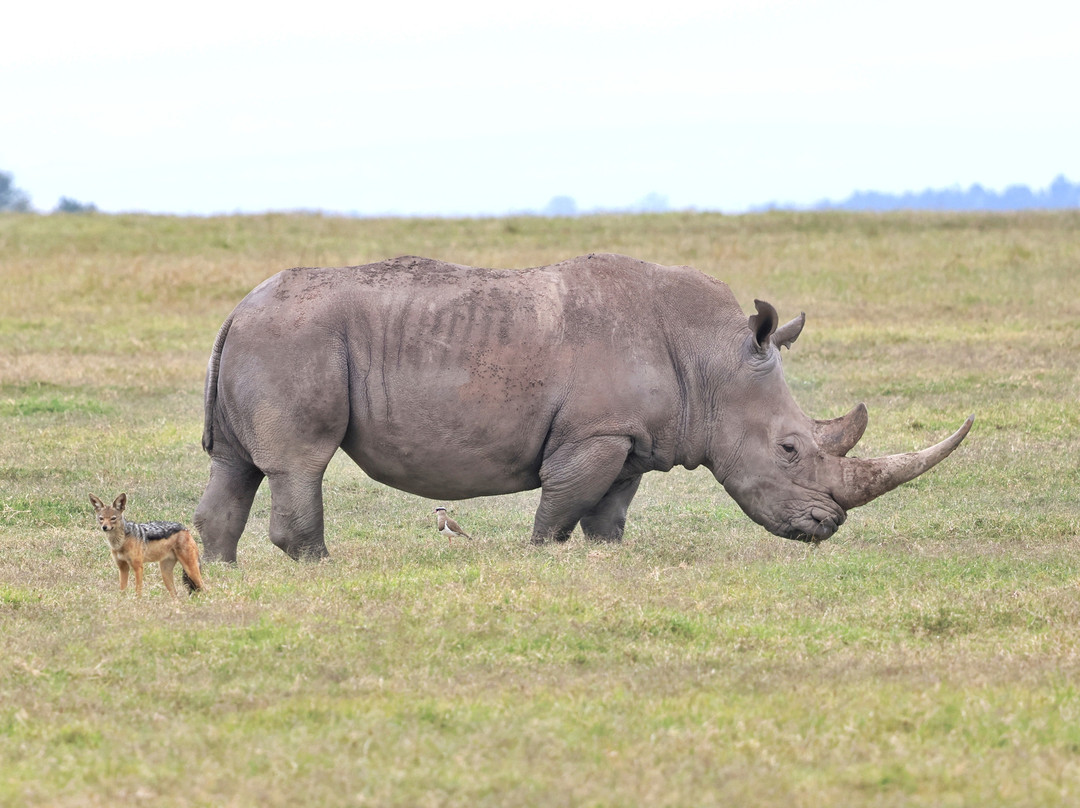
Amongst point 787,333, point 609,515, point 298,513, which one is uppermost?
point 787,333

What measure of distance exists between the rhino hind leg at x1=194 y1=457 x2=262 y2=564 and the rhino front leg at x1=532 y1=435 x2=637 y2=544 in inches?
79.5

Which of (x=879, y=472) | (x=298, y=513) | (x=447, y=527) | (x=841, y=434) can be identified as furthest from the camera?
(x=447, y=527)

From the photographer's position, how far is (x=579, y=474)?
991 centimetres

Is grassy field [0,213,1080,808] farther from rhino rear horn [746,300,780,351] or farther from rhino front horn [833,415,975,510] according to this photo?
rhino rear horn [746,300,780,351]

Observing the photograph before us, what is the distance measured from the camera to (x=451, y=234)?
34.4m

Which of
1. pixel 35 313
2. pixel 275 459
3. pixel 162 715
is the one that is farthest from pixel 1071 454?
pixel 35 313

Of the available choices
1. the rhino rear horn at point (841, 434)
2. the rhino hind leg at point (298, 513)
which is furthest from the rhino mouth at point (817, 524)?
the rhino hind leg at point (298, 513)

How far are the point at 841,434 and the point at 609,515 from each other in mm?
1748

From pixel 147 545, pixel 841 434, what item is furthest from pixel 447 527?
pixel 147 545

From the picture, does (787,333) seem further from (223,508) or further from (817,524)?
(223,508)

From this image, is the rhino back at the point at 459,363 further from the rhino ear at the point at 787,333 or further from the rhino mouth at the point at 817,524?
the rhino mouth at the point at 817,524

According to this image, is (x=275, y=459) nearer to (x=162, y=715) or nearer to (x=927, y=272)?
(x=162, y=715)

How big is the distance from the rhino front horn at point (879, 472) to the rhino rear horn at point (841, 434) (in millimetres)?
93

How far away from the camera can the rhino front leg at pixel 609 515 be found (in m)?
10.7
